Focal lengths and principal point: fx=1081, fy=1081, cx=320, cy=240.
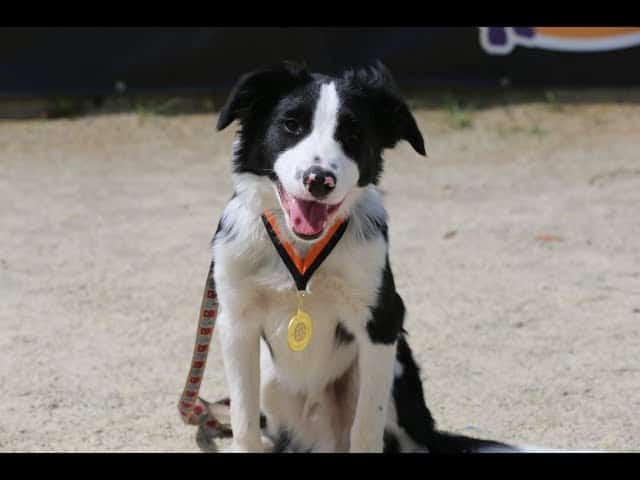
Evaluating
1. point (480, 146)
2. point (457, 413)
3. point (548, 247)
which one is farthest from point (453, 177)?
point (457, 413)

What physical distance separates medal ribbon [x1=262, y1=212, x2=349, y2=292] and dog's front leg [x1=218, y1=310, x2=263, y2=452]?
25 cm

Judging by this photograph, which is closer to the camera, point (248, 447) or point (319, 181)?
point (319, 181)

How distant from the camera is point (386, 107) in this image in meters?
3.56

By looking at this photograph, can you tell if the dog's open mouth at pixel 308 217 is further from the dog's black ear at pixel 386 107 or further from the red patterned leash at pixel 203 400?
the red patterned leash at pixel 203 400

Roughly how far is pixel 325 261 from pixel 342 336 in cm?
30

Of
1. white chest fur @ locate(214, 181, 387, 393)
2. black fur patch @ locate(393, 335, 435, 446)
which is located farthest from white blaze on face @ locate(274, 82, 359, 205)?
black fur patch @ locate(393, 335, 435, 446)

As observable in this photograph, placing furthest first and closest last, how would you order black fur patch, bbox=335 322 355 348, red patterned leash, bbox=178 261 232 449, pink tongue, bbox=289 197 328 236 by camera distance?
red patterned leash, bbox=178 261 232 449
black fur patch, bbox=335 322 355 348
pink tongue, bbox=289 197 328 236

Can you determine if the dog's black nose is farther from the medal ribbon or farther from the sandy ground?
the sandy ground

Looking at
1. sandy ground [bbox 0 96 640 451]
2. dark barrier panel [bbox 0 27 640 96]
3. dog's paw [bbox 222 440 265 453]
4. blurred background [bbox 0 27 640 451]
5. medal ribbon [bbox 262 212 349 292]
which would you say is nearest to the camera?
medal ribbon [bbox 262 212 349 292]

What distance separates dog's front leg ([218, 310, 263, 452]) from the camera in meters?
3.58

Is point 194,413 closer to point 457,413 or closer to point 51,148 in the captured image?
point 457,413

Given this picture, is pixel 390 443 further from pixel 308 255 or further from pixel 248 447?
pixel 308 255

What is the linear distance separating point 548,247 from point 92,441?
10.5 feet

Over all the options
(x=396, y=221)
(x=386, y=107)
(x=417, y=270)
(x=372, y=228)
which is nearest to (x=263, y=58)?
(x=396, y=221)
